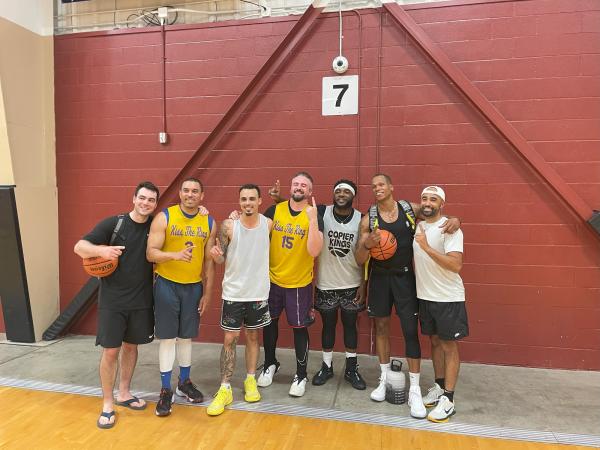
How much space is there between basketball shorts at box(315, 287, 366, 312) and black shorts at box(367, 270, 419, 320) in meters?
0.18

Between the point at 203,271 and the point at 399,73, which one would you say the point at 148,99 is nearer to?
the point at 203,271

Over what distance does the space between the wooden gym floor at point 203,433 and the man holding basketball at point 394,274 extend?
429 millimetres

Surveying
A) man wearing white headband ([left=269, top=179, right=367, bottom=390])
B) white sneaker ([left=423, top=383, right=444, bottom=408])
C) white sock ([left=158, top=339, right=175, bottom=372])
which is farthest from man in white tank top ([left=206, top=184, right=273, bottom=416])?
white sneaker ([left=423, top=383, right=444, bottom=408])

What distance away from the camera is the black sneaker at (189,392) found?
10.1ft

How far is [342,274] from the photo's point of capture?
10.8 ft

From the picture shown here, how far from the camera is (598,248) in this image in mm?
3717

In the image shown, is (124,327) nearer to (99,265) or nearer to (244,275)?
(99,265)

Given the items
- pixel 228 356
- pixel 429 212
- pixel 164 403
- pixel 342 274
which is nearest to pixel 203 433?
pixel 164 403

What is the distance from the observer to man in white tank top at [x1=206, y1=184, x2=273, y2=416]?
9.86 ft

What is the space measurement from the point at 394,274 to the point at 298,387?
3.72 feet

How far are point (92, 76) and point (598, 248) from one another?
5296 millimetres

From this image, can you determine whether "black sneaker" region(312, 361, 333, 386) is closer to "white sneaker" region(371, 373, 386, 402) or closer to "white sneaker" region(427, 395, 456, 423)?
"white sneaker" region(371, 373, 386, 402)

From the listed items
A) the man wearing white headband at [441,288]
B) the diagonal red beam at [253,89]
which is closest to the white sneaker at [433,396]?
the man wearing white headband at [441,288]

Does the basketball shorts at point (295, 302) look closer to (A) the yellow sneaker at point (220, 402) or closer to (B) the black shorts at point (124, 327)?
(A) the yellow sneaker at point (220, 402)
